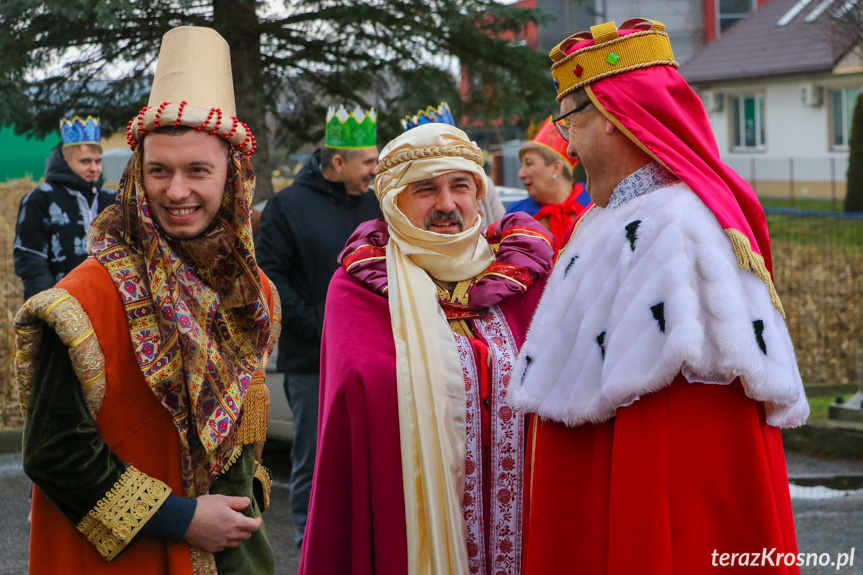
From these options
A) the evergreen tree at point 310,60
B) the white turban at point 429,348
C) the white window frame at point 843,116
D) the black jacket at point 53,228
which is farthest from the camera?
the white window frame at point 843,116

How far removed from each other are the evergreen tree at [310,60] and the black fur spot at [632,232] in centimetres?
733

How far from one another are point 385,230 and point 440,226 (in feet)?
0.97

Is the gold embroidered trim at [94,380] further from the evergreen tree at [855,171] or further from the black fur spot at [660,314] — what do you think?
the evergreen tree at [855,171]

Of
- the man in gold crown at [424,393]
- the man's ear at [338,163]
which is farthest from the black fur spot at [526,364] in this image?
the man's ear at [338,163]

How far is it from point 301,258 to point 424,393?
8.19 feet

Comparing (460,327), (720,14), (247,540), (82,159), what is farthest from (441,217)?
(720,14)

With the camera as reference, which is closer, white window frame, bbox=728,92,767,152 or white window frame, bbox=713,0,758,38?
white window frame, bbox=728,92,767,152

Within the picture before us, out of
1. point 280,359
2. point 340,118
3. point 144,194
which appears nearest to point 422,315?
point 144,194

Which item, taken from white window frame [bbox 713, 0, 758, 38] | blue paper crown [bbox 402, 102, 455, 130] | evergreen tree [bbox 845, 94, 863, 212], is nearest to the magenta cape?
blue paper crown [bbox 402, 102, 455, 130]

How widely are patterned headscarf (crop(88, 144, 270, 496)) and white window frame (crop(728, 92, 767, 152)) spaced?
106 ft

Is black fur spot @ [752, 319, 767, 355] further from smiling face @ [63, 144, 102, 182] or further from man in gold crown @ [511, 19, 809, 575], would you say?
smiling face @ [63, 144, 102, 182]

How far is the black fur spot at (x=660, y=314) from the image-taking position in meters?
2.18

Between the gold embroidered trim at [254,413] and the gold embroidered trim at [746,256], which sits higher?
the gold embroidered trim at [746,256]

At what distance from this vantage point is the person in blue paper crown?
552cm
